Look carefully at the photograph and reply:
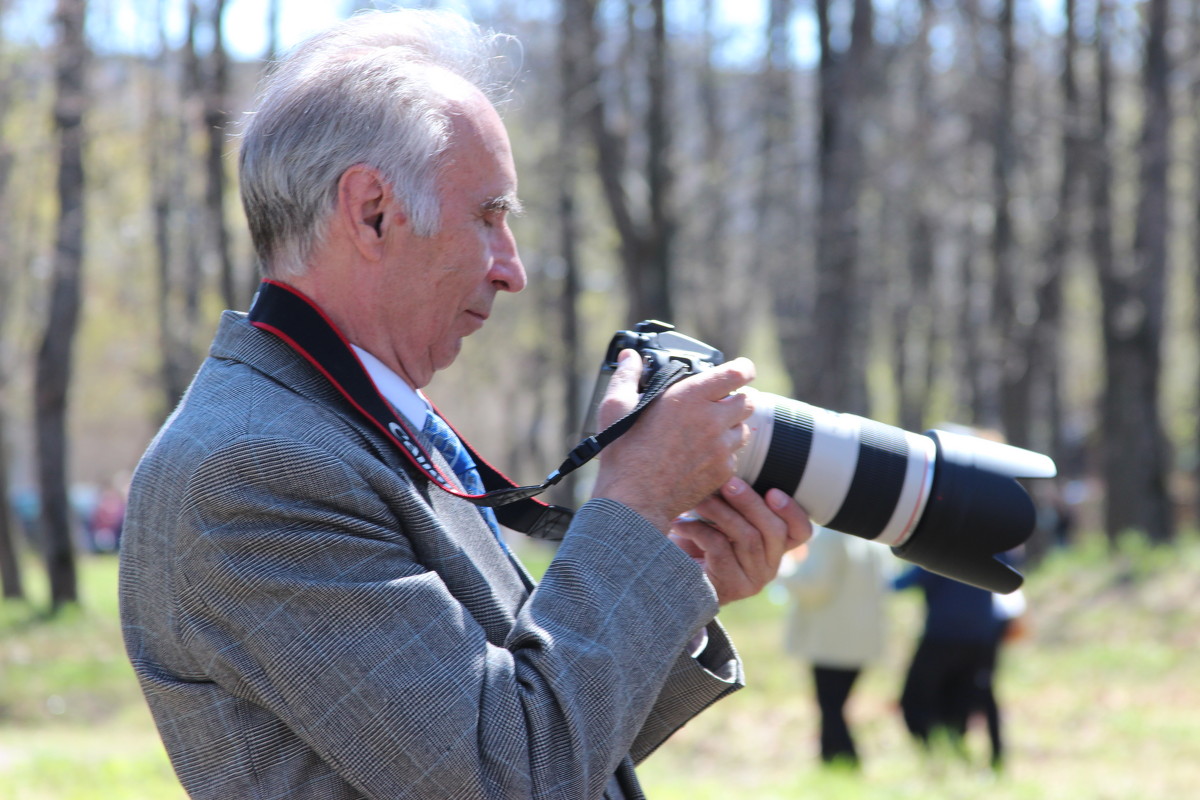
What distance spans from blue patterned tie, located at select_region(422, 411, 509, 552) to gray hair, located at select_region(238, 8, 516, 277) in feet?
0.91

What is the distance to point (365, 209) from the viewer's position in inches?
58.9

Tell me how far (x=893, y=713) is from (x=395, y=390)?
7310mm

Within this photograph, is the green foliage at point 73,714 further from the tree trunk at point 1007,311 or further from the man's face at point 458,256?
the tree trunk at point 1007,311

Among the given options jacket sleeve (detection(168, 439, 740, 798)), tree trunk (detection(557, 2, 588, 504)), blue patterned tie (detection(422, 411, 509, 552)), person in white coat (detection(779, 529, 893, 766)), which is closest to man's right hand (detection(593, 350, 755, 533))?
jacket sleeve (detection(168, 439, 740, 798))

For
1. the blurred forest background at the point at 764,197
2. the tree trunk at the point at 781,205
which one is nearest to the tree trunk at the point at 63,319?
the blurred forest background at the point at 764,197

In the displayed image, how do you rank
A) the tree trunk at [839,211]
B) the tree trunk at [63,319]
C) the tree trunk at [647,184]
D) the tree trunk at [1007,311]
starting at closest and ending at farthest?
the tree trunk at [63,319] → the tree trunk at [839,211] → the tree trunk at [647,184] → the tree trunk at [1007,311]

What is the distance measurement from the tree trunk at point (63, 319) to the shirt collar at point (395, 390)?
30.5 ft

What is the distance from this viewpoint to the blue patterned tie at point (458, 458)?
5.46 ft

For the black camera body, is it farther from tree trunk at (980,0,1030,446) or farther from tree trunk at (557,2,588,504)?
tree trunk at (980,0,1030,446)

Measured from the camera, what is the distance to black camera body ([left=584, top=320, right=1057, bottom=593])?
1755mm

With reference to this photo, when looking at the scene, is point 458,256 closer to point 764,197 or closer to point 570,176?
point 570,176

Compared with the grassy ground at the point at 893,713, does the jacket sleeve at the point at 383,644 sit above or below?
above

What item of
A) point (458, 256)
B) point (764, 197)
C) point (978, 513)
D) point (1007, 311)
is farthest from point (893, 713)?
point (764, 197)

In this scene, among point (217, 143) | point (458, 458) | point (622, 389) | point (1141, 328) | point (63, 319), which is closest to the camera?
point (622, 389)
